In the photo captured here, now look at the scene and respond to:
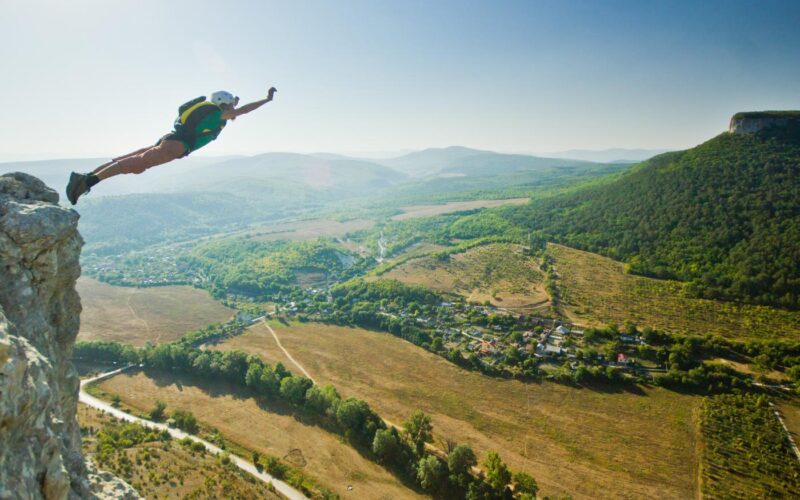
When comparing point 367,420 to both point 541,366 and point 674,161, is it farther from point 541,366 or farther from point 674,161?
point 674,161

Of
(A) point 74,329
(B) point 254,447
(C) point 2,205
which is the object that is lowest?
(B) point 254,447

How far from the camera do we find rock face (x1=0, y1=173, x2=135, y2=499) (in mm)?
6367

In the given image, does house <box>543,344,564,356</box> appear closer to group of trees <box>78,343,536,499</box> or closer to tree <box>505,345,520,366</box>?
tree <box>505,345,520,366</box>

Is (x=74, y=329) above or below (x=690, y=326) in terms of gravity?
above

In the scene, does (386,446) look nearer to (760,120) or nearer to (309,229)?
(760,120)

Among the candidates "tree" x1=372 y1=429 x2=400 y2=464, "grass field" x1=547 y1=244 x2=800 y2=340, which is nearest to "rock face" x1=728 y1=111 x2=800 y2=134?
"grass field" x1=547 y1=244 x2=800 y2=340

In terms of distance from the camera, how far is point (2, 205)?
27.8 ft

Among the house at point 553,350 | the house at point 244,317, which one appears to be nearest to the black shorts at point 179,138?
the house at point 553,350

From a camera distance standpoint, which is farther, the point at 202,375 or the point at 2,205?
the point at 202,375

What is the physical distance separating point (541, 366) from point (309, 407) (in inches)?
1036

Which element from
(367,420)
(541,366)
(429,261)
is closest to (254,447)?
(367,420)

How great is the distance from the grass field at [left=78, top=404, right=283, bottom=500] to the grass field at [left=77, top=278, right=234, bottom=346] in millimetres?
32678

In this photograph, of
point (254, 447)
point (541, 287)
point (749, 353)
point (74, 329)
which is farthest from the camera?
point (541, 287)

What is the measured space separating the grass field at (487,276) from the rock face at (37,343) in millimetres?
57312
